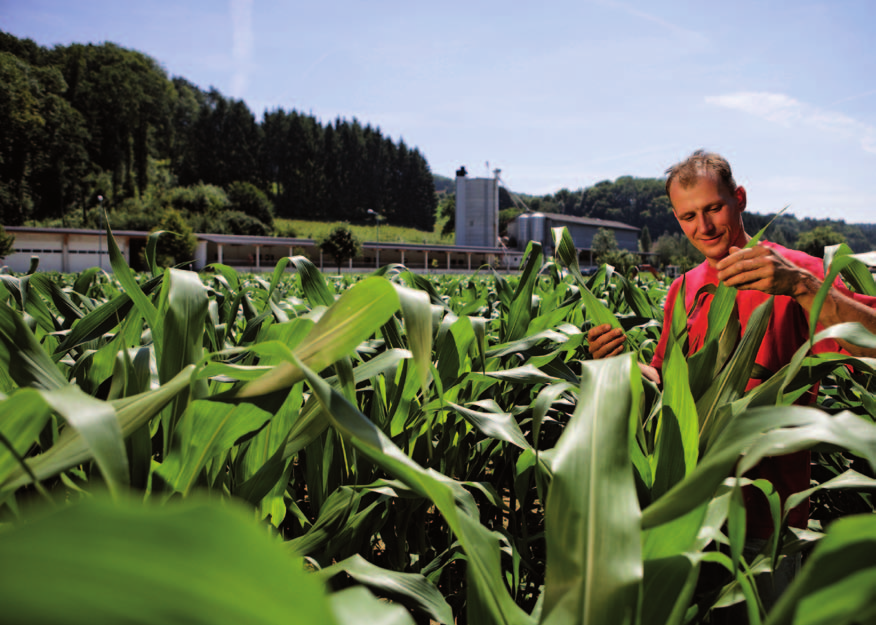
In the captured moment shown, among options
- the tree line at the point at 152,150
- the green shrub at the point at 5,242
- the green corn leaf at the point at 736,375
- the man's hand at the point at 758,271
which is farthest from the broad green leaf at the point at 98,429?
the tree line at the point at 152,150

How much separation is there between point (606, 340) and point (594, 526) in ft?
2.43

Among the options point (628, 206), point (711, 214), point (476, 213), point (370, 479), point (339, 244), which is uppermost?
point (628, 206)

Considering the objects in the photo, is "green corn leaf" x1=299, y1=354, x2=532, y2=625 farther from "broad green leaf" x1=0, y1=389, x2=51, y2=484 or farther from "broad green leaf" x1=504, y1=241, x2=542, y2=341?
"broad green leaf" x1=504, y1=241, x2=542, y2=341

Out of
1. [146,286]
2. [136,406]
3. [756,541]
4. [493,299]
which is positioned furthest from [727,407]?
[493,299]

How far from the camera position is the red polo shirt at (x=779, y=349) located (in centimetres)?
120

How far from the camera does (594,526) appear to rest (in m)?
0.40

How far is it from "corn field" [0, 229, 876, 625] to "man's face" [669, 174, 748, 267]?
0.37 metres

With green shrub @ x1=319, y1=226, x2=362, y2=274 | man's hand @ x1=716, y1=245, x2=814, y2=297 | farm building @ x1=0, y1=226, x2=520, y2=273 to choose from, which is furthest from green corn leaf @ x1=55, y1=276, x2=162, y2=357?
green shrub @ x1=319, y1=226, x2=362, y2=274

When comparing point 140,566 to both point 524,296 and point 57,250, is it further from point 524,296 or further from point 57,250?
point 57,250

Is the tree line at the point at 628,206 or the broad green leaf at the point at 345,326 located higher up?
the tree line at the point at 628,206

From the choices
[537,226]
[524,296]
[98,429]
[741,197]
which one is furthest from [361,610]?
[537,226]

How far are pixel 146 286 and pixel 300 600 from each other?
117cm

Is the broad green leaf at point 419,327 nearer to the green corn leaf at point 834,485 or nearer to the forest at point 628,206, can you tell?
the green corn leaf at point 834,485

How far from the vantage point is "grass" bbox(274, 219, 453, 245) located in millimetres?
53000
